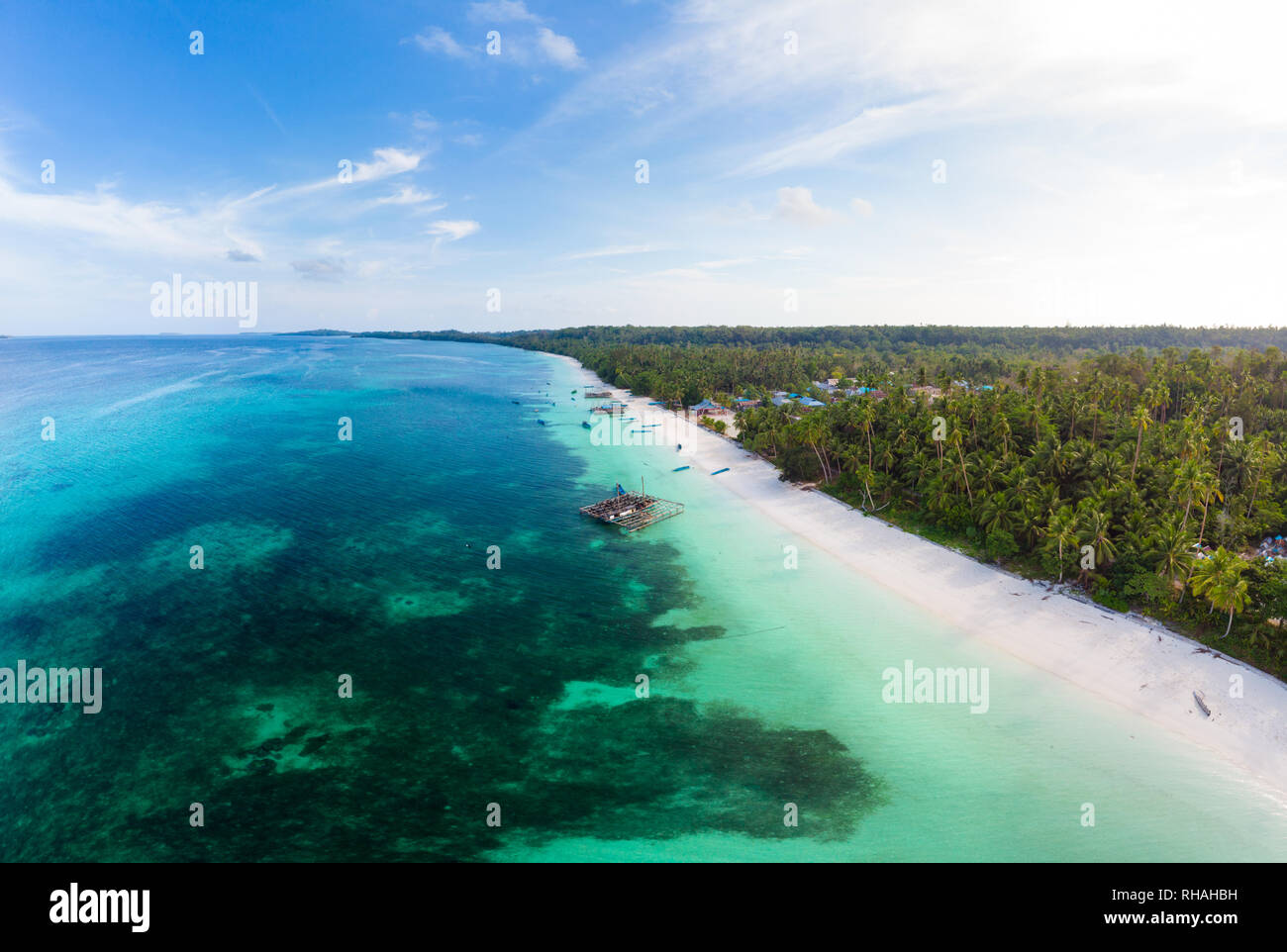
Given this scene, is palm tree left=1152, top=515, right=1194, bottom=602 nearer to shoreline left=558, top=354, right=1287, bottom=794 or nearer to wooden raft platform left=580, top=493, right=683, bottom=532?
shoreline left=558, top=354, right=1287, bottom=794

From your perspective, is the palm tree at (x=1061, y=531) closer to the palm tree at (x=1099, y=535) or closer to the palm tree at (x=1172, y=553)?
the palm tree at (x=1099, y=535)

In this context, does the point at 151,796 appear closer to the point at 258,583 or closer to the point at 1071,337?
the point at 258,583

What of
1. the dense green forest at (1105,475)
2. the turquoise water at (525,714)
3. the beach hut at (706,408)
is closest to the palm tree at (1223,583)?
the dense green forest at (1105,475)

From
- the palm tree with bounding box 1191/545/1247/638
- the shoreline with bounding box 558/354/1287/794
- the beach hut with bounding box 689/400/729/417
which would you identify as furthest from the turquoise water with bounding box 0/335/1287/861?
the beach hut with bounding box 689/400/729/417

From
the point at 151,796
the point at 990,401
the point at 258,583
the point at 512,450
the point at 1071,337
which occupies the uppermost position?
the point at 1071,337

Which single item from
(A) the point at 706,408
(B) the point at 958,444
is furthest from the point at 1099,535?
(A) the point at 706,408
